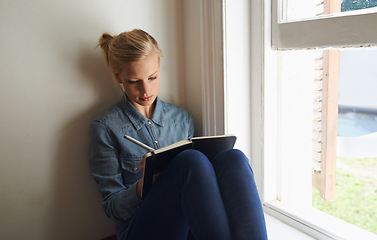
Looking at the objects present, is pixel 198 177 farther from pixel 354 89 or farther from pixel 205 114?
pixel 354 89

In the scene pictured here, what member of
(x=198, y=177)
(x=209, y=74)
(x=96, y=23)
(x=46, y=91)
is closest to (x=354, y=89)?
(x=209, y=74)

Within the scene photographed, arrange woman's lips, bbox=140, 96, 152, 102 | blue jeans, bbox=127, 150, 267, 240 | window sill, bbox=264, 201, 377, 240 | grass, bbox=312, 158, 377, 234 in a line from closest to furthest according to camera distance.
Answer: blue jeans, bbox=127, 150, 267, 240
window sill, bbox=264, 201, 377, 240
woman's lips, bbox=140, 96, 152, 102
grass, bbox=312, 158, 377, 234

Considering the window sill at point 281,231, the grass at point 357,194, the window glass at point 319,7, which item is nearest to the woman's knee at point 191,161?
the window sill at point 281,231

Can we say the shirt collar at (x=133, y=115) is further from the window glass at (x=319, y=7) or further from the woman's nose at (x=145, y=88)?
the window glass at (x=319, y=7)

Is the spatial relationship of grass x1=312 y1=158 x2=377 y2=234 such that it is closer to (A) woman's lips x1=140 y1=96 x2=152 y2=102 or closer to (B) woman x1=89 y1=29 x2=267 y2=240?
(B) woman x1=89 y1=29 x2=267 y2=240

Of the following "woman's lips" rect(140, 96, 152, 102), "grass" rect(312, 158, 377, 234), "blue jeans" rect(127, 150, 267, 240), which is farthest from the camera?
"grass" rect(312, 158, 377, 234)

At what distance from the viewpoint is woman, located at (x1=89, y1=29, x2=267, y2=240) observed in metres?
1.01

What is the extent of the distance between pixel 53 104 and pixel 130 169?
41 centimetres

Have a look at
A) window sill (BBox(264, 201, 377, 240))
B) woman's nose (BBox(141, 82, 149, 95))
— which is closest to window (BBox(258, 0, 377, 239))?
window sill (BBox(264, 201, 377, 240))

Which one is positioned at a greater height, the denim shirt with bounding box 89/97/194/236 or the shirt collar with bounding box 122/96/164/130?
the shirt collar with bounding box 122/96/164/130

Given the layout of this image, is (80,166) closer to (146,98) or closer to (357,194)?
(146,98)

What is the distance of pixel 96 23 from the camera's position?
1.37m

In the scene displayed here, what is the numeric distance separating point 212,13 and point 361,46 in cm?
60

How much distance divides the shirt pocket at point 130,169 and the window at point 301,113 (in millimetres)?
553
